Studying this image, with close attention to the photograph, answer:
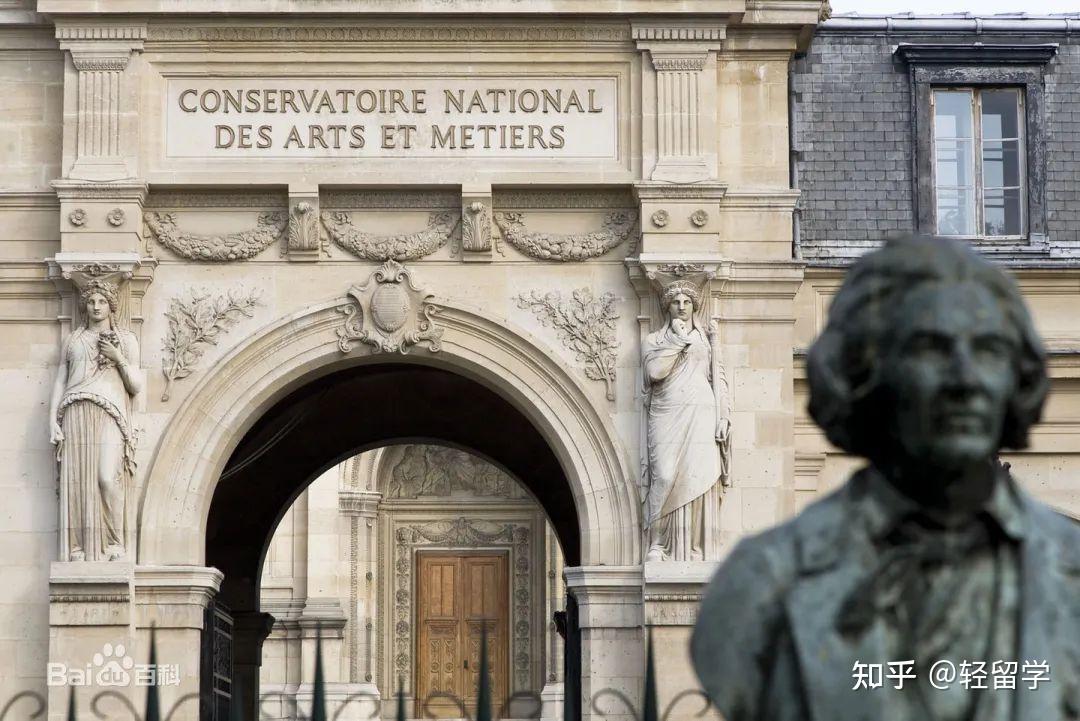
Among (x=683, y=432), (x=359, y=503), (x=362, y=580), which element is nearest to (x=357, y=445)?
(x=683, y=432)

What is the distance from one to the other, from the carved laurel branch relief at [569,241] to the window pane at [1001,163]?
142 inches

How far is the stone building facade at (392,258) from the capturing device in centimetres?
1734

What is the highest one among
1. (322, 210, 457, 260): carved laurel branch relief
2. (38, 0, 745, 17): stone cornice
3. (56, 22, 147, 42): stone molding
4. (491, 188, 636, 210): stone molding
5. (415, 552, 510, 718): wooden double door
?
(38, 0, 745, 17): stone cornice

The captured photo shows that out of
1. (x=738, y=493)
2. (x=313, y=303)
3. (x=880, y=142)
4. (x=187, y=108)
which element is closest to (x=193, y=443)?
(x=313, y=303)

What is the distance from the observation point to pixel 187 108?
17859mm

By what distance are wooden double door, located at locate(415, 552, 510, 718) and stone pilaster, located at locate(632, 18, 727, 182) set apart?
18.0 metres

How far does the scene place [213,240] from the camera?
17781 millimetres

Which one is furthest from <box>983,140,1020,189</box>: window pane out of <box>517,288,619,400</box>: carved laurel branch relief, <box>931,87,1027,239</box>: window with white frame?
<box>517,288,619,400</box>: carved laurel branch relief

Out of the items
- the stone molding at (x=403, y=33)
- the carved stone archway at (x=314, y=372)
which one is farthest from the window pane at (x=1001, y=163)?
the carved stone archway at (x=314, y=372)

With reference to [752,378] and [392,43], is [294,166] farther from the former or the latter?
[752,378]

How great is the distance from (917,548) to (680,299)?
14516 mm

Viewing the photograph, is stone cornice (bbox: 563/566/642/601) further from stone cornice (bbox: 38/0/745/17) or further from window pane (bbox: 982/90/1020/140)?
window pane (bbox: 982/90/1020/140)

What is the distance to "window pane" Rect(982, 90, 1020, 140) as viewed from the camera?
1958cm

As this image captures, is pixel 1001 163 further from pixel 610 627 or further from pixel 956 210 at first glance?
pixel 610 627
